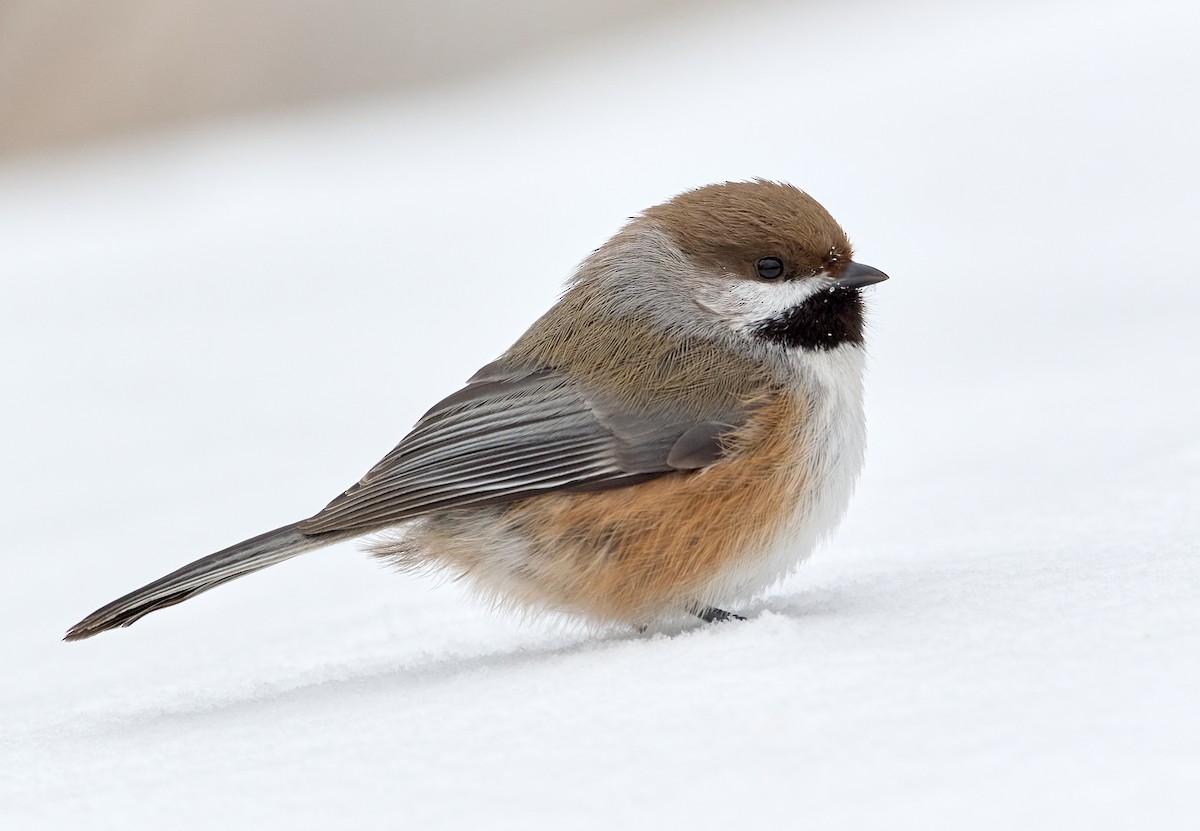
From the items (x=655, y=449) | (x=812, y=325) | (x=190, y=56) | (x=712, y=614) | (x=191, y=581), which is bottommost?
(x=712, y=614)

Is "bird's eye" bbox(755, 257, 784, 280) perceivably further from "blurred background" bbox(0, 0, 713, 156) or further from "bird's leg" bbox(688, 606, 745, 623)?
"blurred background" bbox(0, 0, 713, 156)

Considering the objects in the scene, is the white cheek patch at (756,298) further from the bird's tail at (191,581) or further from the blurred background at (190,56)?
the blurred background at (190,56)

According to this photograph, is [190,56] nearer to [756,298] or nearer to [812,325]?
[756,298]

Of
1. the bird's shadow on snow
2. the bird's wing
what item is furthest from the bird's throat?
the bird's shadow on snow

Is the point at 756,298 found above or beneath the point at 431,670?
above

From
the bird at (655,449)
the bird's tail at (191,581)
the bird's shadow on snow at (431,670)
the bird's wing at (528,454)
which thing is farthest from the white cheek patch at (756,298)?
the bird's tail at (191,581)

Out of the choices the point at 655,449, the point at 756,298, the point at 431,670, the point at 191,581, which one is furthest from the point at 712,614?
the point at 191,581

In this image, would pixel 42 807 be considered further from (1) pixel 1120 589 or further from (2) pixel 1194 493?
(2) pixel 1194 493
